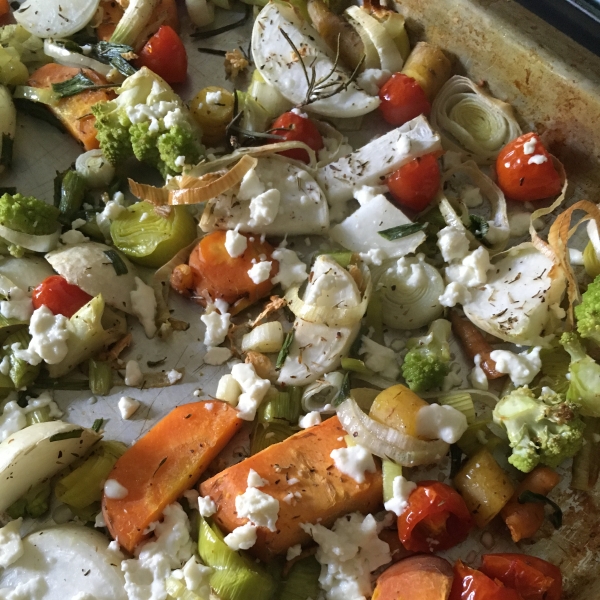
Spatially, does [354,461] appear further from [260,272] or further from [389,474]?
[260,272]

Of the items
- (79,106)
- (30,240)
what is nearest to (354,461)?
(30,240)

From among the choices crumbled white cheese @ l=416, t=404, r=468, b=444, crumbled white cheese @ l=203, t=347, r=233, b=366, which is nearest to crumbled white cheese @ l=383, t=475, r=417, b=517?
crumbled white cheese @ l=416, t=404, r=468, b=444

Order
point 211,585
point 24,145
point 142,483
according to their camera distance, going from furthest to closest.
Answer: point 24,145
point 142,483
point 211,585

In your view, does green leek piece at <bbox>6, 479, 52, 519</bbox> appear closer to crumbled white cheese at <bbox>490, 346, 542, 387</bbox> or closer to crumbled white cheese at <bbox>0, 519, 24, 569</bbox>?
crumbled white cheese at <bbox>0, 519, 24, 569</bbox>

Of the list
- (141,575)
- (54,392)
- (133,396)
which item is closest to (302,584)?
(141,575)

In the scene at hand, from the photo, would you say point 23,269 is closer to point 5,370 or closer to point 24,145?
point 5,370

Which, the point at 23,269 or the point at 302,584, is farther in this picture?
the point at 23,269

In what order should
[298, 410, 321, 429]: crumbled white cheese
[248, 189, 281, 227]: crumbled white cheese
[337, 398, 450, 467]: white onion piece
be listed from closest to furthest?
1. [337, 398, 450, 467]: white onion piece
2. [298, 410, 321, 429]: crumbled white cheese
3. [248, 189, 281, 227]: crumbled white cheese
